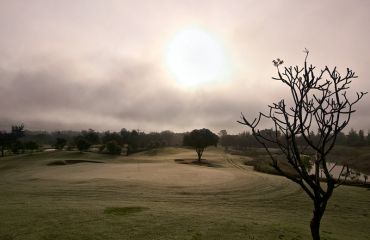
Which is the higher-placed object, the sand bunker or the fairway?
the sand bunker

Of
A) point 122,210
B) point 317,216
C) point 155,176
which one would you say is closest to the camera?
point 317,216

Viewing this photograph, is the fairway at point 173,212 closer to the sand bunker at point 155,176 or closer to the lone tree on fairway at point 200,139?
the sand bunker at point 155,176

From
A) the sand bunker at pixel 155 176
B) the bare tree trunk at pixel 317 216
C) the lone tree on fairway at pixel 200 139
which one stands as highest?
the lone tree on fairway at pixel 200 139

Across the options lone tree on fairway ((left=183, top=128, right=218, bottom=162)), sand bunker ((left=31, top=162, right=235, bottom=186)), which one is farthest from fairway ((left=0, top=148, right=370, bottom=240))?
lone tree on fairway ((left=183, top=128, right=218, bottom=162))

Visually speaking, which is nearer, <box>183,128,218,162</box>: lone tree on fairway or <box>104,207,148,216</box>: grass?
<box>104,207,148,216</box>: grass

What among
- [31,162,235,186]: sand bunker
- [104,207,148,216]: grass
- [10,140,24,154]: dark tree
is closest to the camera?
[104,207,148,216]: grass

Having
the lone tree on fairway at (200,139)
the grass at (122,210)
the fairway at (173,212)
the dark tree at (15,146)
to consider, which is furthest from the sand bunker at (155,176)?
the dark tree at (15,146)

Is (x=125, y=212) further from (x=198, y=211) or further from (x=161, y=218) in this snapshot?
(x=198, y=211)

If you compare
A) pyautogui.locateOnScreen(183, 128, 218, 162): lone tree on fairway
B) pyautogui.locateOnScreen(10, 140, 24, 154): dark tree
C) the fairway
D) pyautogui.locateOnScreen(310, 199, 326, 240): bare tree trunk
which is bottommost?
the fairway

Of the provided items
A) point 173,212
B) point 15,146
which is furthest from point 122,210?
point 15,146

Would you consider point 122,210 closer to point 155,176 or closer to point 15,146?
point 155,176

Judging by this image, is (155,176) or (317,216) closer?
(317,216)

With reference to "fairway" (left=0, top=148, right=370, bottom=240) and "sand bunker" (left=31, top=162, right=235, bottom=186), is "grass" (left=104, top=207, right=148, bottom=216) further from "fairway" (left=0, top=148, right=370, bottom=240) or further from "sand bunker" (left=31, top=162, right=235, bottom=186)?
"sand bunker" (left=31, top=162, right=235, bottom=186)

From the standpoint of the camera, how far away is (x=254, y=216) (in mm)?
24203
